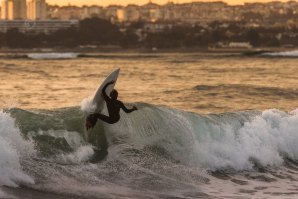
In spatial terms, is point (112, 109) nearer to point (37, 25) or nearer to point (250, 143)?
point (250, 143)

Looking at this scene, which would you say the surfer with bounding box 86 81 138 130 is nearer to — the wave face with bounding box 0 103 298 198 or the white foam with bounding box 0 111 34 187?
the wave face with bounding box 0 103 298 198

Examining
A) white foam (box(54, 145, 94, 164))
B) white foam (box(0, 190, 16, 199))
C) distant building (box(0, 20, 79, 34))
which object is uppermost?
white foam (box(0, 190, 16, 199))

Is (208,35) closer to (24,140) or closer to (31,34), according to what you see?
(31,34)

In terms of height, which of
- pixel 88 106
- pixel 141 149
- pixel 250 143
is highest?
pixel 88 106

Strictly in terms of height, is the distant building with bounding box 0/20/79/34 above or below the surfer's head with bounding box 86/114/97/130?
below

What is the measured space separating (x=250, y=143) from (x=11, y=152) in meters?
6.64

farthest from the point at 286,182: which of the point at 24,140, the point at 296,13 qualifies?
the point at 296,13

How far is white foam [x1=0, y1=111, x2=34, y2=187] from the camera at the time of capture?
39.8 feet

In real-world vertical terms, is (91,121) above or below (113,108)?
below

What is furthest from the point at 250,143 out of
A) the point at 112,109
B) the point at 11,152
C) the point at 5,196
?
the point at 5,196

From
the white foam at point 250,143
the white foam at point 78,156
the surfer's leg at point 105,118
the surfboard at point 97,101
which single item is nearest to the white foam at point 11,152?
the white foam at point 78,156

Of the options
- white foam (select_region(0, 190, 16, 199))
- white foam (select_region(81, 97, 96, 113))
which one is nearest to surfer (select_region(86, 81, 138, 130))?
white foam (select_region(81, 97, 96, 113))

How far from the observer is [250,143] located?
57.0ft

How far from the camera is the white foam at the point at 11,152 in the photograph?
12.1 meters
